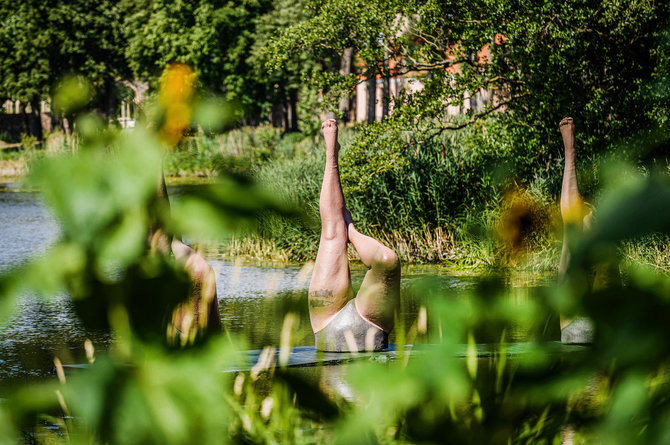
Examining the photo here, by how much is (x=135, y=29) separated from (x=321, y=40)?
38.4 metres

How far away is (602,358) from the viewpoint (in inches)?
30.9

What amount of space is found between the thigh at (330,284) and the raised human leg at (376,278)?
0.39 ft

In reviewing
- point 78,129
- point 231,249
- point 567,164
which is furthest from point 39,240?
point 78,129

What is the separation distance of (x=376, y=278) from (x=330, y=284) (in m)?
0.45

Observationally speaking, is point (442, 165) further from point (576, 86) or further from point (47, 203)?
point (47, 203)

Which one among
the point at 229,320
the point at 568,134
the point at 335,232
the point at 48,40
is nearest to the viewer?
the point at 335,232

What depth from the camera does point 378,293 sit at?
6.21 metres

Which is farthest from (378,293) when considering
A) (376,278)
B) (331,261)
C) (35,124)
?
(35,124)

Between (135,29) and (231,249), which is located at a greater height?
(135,29)

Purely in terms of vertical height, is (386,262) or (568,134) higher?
(568,134)

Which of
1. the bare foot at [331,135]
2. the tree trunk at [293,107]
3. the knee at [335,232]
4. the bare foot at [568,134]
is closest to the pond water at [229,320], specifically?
the knee at [335,232]

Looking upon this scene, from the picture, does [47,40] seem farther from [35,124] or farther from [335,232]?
[335,232]

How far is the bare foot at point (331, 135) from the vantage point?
6.45 meters

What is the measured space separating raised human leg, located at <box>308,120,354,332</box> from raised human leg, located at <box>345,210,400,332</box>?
9 cm
